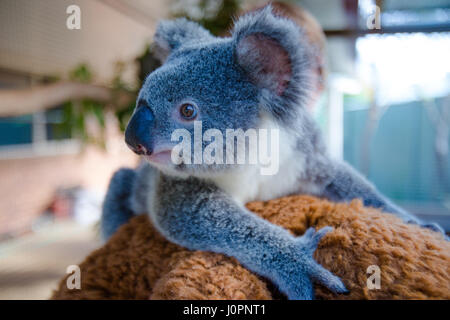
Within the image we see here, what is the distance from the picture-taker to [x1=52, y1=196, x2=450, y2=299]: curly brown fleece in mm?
595

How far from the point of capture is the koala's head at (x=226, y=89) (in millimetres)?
665

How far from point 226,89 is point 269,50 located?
4.7 inches

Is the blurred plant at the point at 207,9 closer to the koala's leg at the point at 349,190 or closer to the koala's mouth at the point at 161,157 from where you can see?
the koala's leg at the point at 349,190

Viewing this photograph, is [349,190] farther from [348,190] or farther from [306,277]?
[306,277]

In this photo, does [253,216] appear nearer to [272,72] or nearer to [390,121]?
[272,72]

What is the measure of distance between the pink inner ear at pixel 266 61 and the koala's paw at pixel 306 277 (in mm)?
334

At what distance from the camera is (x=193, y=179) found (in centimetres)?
83

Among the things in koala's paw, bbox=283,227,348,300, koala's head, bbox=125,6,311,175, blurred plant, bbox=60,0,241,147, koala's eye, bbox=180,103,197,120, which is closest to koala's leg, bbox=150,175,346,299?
koala's paw, bbox=283,227,348,300

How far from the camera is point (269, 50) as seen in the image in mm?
711

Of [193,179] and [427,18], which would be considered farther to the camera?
[427,18]

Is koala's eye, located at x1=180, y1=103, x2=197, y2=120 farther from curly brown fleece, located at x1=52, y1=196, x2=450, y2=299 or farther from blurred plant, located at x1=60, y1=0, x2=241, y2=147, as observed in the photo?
blurred plant, located at x1=60, y1=0, x2=241, y2=147

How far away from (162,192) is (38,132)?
4.05 metres

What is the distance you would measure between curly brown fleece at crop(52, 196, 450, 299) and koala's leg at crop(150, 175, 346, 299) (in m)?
0.02
